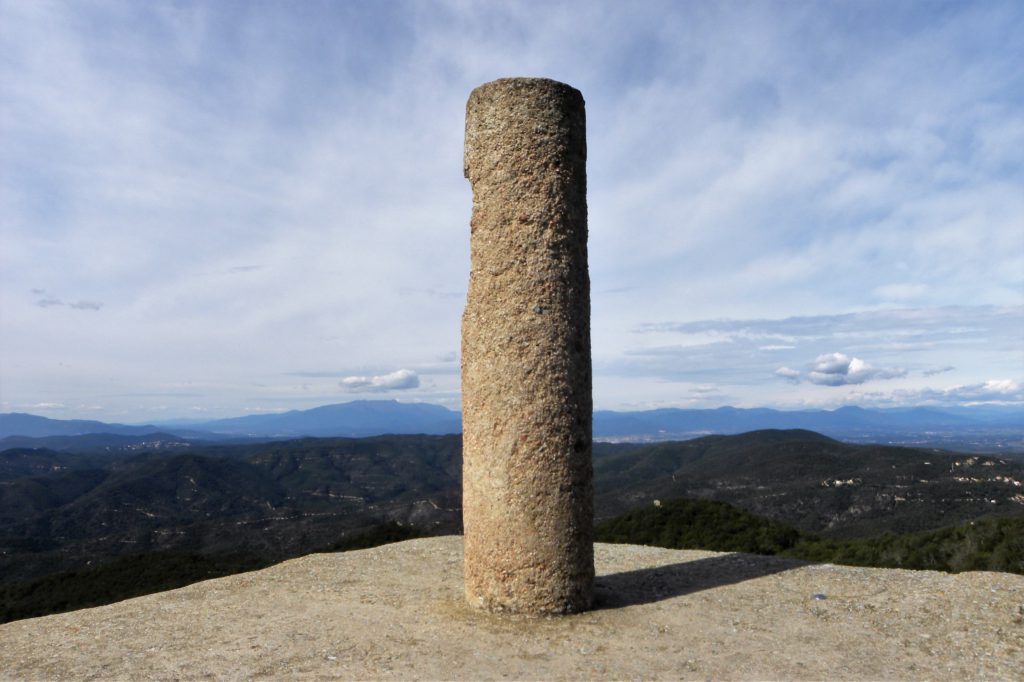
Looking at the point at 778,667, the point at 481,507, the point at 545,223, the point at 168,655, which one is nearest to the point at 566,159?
the point at 545,223

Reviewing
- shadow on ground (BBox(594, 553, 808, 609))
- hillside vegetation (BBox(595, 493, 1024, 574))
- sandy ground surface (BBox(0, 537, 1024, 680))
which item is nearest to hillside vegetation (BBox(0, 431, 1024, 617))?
hillside vegetation (BBox(595, 493, 1024, 574))

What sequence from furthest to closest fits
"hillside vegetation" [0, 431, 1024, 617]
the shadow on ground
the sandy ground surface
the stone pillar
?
"hillside vegetation" [0, 431, 1024, 617] → the shadow on ground → the stone pillar → the sandy ground surface

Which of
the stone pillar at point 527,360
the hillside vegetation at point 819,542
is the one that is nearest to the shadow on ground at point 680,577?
the stone pillar at point 527,360

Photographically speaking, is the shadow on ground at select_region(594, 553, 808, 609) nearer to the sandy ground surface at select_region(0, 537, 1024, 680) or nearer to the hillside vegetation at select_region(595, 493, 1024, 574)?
the sandy ground surface at select_region(0, 537, 1024, 680)

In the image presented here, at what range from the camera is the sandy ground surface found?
6785 millimetres

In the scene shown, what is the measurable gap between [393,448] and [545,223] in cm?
10428

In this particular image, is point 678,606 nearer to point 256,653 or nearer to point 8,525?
point 256,653

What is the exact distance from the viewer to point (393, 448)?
358ft

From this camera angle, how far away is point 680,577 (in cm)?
1023

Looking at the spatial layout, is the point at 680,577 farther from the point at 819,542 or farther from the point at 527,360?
the point at 819,542

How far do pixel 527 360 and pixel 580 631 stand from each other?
3.14 metres

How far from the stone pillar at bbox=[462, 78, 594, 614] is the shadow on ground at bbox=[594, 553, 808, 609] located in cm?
107

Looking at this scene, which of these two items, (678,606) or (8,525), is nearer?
(678,606)

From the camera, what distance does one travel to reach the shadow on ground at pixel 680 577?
9148 millimetres
